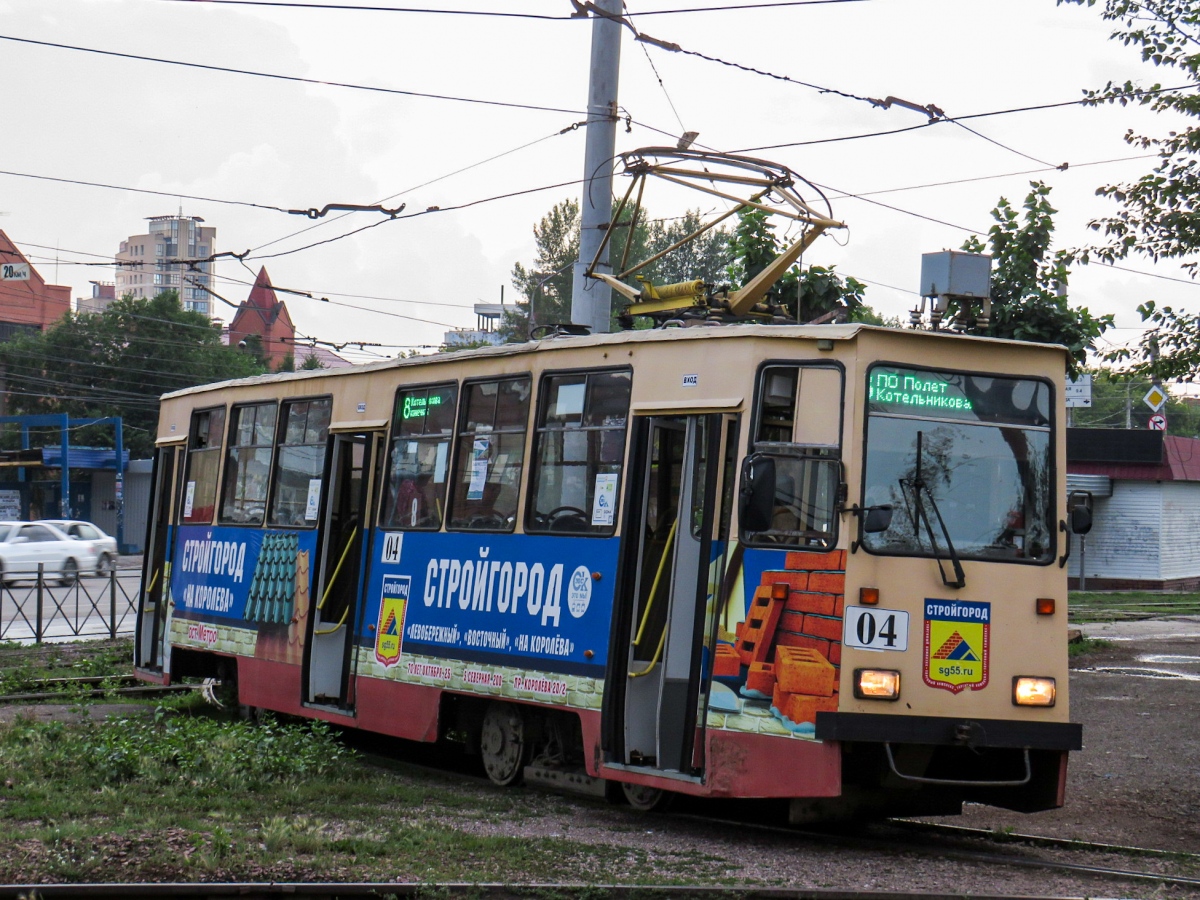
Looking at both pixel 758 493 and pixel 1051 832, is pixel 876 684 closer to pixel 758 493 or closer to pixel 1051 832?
pixel 758 493

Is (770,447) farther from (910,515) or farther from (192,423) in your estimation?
(192,423)

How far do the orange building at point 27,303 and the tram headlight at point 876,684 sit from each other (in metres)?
68.5

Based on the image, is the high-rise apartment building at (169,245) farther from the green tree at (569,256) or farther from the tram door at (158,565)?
the tram door at (158,565)

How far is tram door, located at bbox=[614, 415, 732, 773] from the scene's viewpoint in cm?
834

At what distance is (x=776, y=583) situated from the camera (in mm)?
7992

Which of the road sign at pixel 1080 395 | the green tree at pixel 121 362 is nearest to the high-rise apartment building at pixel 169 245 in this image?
the green tree at pixel 121 362

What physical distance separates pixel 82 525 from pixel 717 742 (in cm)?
3152

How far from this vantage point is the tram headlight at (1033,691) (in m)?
7.98

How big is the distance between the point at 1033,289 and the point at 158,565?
927 cm

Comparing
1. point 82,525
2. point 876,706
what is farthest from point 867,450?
point 82,525

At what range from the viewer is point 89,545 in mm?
36188

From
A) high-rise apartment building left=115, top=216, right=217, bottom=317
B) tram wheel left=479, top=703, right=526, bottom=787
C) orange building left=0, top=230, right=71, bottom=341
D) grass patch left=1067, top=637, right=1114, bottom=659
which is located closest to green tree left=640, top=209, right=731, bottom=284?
orange building left=0, top=230, right=71, bottom=341

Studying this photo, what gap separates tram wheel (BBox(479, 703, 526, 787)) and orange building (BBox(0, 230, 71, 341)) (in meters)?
65.3

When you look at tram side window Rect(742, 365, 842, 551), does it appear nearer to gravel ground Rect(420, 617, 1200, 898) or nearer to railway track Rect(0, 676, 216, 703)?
gravel ground Rect(420, 617, 1200, 898)
